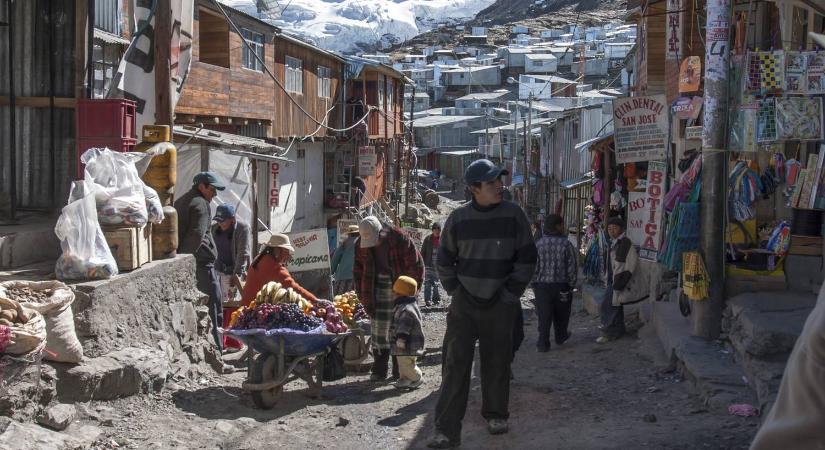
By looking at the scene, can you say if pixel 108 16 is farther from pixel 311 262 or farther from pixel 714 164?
pixel 714 164

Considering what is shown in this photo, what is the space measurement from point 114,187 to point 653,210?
27.3 feet

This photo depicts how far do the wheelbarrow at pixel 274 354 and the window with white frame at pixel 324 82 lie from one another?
23148mm

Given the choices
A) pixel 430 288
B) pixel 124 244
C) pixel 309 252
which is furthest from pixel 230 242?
pixel 430 288

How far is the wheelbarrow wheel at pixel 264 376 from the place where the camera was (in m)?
8.05

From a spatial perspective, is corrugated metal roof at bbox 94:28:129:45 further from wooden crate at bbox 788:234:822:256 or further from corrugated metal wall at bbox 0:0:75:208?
wooden crate at bbox 788:234:822:256

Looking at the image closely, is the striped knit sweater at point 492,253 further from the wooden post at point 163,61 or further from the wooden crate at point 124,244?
the wooden post at point 163,61

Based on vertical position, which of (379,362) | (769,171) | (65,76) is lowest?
(379,362)

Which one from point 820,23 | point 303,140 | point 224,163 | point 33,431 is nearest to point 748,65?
point 820,23

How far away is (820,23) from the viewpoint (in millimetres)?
9164

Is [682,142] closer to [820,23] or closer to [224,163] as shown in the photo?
→ [820,23]

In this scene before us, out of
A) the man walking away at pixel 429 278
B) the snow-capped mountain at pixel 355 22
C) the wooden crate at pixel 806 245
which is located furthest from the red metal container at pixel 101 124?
the snow-capped mountain at pixel 355 22

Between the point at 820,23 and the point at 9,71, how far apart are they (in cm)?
791

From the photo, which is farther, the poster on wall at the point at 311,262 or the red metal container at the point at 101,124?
the poster on wall at the point at 311,262

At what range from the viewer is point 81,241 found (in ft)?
24.3
